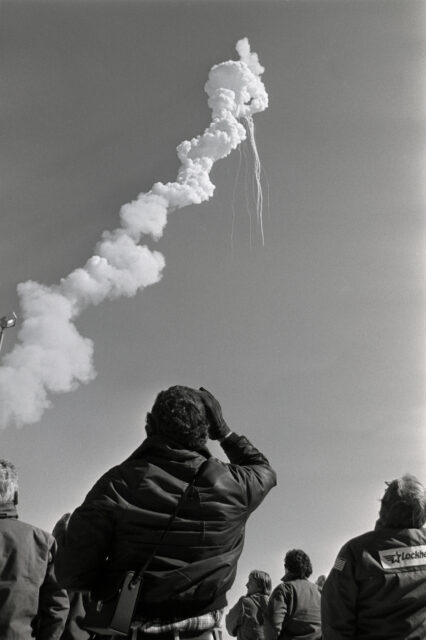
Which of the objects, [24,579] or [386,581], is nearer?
[386,581]

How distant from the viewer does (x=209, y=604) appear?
3.20m

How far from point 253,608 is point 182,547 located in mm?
6995

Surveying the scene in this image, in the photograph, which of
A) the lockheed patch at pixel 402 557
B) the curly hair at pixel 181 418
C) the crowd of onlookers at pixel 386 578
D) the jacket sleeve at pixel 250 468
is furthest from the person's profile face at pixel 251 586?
the curly hair at pixel 181 418

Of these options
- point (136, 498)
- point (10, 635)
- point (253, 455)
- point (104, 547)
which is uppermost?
point (253, 455)

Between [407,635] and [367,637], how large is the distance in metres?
0.24

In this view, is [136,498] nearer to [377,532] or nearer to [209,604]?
[209,604]

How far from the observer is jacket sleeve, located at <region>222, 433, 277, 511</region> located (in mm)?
3420

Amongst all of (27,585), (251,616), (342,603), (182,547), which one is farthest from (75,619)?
(251,616)

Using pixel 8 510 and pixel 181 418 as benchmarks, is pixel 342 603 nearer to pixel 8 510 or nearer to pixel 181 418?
pixel 181 418

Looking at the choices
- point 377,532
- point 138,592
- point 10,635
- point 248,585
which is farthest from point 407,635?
point 248,585

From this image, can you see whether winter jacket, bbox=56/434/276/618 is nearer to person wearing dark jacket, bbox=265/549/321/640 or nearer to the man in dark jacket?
the man in dark jacket

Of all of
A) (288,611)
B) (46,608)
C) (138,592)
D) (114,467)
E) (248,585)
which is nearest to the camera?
(138,592)

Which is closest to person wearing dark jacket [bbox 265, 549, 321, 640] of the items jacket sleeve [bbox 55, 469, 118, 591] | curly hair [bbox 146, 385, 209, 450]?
curly hair [bbox 146, 385, 209, 450]

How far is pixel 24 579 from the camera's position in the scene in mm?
4371
